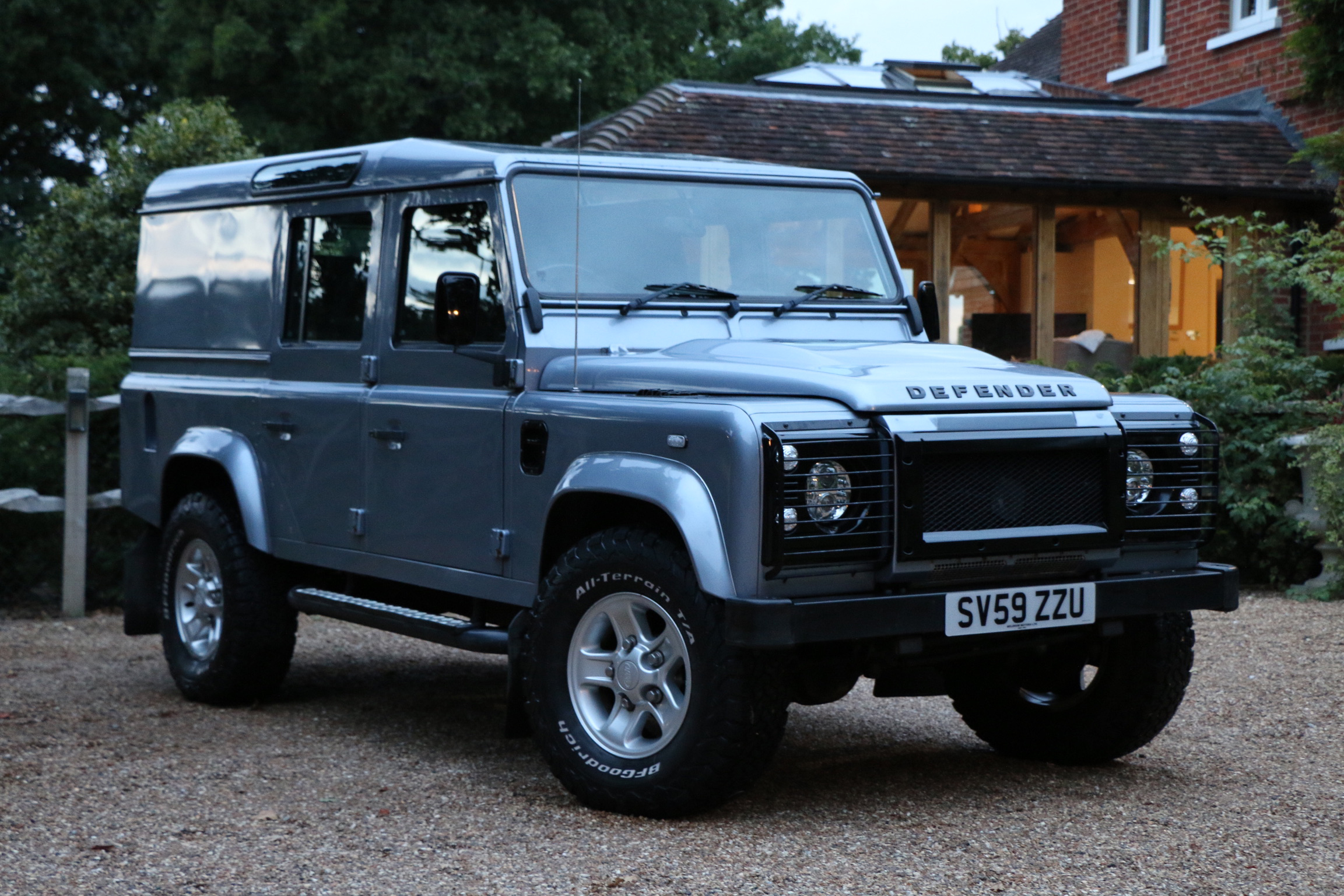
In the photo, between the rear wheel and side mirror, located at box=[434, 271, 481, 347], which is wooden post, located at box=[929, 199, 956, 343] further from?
side mirror, located at box=[434, 271, 481, 347]

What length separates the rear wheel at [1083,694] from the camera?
5305 mm

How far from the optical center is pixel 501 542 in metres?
5.28

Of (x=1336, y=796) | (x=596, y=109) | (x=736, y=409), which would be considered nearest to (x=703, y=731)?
(x=736, y=409)

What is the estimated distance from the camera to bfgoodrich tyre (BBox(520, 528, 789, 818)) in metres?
4.43

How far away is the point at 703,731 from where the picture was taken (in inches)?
175

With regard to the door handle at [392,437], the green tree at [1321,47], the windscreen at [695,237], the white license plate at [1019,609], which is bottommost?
the white license plate at [1019,609]

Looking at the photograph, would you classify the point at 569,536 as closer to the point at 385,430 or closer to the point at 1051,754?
the point at 385,430

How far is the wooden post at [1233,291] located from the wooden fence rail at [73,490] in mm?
11233

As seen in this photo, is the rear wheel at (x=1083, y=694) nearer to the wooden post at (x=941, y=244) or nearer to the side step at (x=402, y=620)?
the side step at (x=402, y=620)

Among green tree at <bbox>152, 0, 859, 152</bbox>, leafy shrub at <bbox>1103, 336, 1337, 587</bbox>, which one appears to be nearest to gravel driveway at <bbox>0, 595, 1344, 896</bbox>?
leafy shrub at <bbox>1103, 336, 1337, 587</bbox>

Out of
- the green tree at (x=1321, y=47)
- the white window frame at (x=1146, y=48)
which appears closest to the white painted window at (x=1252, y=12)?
the green tree at (x=1321, y=47)

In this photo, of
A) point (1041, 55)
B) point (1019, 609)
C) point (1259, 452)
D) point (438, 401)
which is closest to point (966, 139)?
point (1259, 452)

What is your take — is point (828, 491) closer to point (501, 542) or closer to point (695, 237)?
point (501, 542)

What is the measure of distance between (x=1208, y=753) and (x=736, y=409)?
2.65 meters
